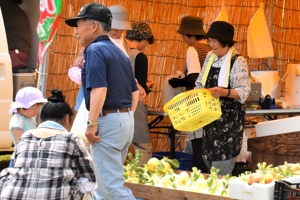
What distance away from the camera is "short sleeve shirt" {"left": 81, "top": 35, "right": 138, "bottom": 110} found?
5.12 m

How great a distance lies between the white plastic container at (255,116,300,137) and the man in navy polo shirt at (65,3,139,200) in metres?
1.97

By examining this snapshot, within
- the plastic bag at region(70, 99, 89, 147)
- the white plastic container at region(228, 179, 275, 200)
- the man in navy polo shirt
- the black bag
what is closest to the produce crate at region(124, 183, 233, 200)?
the white plastic container at region(228, 179, 275, 200)

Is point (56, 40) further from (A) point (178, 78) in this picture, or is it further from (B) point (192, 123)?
(B) point (192, 123)

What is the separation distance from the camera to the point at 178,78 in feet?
27.8

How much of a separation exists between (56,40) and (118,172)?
10.9 ft

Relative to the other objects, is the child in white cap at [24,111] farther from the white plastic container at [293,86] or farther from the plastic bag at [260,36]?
the white plastic container at [293,86]

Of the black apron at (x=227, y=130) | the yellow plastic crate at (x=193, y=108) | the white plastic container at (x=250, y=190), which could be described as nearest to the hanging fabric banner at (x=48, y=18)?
the yellow plastic crate at (x=193, y=108)

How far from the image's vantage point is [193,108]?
6.32 meters

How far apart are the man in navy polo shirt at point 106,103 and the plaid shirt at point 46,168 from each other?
60 centimetres

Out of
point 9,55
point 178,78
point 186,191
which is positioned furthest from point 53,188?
point 178,78

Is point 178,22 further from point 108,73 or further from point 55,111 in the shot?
point 55,111

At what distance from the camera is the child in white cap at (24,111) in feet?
20.8

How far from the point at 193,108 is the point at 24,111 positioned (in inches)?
61.8

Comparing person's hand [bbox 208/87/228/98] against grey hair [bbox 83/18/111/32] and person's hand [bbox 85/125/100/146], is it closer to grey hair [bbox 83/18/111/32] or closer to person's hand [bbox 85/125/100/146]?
grey hair [bbox 83/18/111/32]
